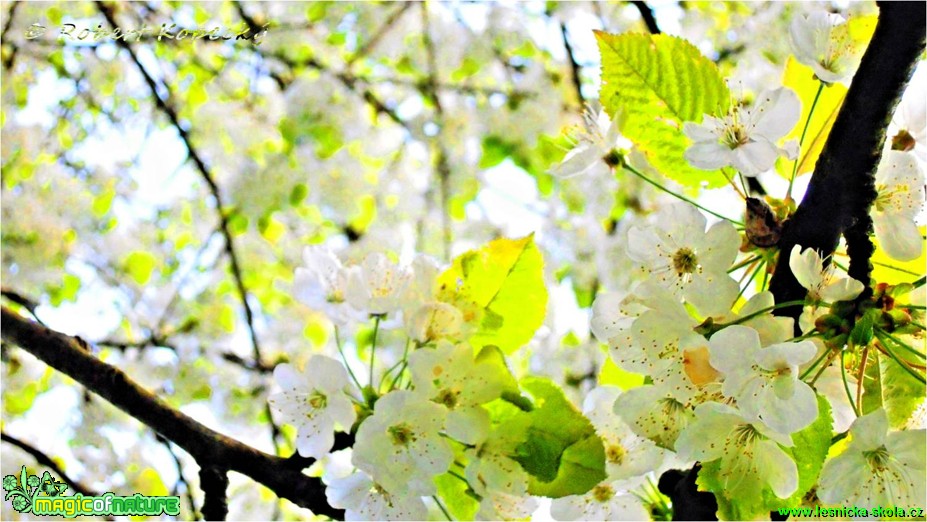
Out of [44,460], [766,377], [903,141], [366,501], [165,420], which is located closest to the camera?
[766,377]

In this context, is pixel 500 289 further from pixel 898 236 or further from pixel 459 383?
pixel 898 236

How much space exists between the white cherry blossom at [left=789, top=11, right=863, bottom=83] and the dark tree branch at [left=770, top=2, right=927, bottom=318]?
8cm

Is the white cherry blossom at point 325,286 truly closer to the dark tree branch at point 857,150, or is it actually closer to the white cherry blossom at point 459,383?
the white cherry blossom at point 459,383

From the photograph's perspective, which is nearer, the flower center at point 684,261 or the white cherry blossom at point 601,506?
the flower center at point 684,261

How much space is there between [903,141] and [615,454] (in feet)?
1.17

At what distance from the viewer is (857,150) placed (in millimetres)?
619

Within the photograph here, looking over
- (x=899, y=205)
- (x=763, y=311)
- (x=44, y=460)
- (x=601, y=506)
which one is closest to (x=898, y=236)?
(x=899, y=205)

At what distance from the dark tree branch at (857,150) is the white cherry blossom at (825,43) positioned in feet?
0.27

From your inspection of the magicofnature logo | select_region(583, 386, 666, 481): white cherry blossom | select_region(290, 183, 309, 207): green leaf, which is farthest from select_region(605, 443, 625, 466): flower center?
select_region(290, 183, 309, 207): green leaf

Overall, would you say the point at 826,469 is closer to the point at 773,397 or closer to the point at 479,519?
the point at 773,397

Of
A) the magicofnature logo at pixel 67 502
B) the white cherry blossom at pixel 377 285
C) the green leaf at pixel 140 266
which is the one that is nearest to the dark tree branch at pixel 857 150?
the white cherry blossom at pixel 377 285

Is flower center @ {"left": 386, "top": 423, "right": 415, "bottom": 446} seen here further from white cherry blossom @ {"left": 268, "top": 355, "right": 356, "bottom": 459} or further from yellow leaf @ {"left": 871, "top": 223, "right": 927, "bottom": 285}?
yellow leaf @ {"left": 871, "top": 223, "right": 927, "bottom": 285}

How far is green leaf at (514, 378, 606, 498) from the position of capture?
71 cm

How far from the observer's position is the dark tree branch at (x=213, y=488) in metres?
0.87
